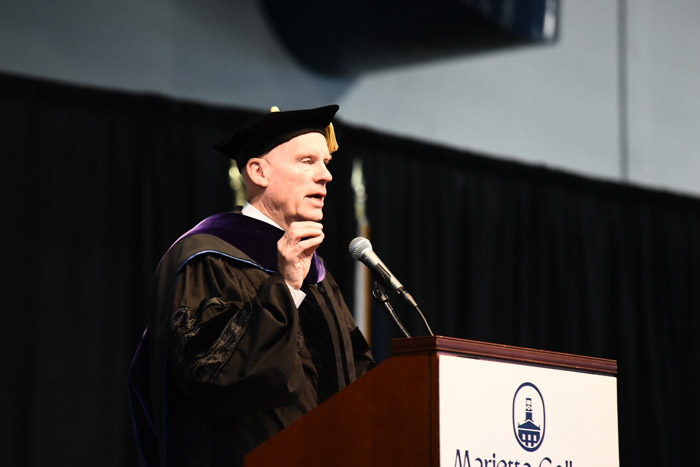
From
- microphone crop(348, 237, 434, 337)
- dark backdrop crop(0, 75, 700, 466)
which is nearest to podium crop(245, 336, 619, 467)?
microphone crop(348, 237, 434, 337)

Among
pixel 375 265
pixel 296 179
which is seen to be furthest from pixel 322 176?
pixel 375 265

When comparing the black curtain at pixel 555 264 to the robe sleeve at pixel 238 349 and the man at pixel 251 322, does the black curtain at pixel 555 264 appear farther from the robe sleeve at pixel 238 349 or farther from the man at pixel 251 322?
the robe sleeve at pixel 238 349

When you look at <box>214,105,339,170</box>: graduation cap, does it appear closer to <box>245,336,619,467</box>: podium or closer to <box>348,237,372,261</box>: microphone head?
<box>348,237,372,261</box>: microphone head

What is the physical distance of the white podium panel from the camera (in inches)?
71.4

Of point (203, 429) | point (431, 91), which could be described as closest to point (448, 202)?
point (431, 91)

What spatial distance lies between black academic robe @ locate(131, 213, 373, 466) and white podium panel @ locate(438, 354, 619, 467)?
1.29ft

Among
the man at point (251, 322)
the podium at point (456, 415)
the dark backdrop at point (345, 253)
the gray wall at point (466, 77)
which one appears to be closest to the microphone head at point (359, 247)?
the man at point (251, 322)

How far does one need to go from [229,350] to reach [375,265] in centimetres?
40

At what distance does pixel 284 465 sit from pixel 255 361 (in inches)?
8.5

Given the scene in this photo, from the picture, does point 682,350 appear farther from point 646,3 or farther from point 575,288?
point 646,3

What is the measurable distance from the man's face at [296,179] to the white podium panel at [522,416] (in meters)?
0.72

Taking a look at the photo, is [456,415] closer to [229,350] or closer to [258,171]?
[229,350]

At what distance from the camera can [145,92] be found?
199 inches

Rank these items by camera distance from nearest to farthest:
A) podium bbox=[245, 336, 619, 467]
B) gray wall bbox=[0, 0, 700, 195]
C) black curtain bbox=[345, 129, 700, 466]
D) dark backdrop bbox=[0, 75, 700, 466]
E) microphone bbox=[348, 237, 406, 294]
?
podium bbox=[245, 336, 619, 467]
microphone bbox=[348, 237, 406, 294]
dark backdrop bbox=[0, 75, 700, 466]
gray wall bbox=[0, 0, 700, 195]
black curtain bbox=[345, 129, 700, 466]
